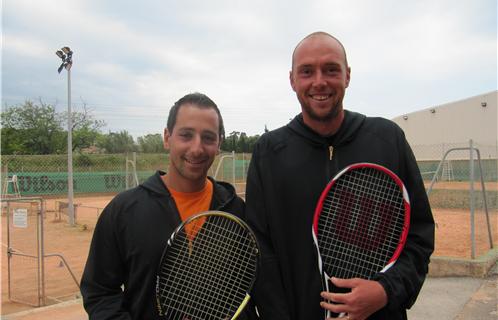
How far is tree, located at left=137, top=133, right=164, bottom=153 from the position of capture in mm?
44750

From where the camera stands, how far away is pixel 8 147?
119ft

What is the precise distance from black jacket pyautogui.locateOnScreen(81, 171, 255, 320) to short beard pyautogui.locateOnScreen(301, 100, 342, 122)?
82cm

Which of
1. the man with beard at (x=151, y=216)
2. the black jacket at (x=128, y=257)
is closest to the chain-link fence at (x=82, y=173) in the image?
the man with beard at (x=151, y=216)

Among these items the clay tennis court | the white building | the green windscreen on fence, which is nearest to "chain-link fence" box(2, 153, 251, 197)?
the green windscreen on fence

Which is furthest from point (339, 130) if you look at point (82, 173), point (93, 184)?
point (82, 173)

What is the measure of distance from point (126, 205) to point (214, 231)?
46 centimetres

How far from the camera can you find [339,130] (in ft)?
6.90

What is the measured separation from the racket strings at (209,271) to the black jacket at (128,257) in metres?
0.10

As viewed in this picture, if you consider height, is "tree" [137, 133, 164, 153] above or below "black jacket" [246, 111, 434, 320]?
above

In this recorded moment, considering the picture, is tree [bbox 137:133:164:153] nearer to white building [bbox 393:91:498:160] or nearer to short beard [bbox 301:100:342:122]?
white building [bbox 393:91:498:160]

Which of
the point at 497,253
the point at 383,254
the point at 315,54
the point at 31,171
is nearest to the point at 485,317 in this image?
the point at 497,253

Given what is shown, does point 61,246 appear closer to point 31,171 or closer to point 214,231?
point 214,231

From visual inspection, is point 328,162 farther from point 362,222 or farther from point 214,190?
point 214,190

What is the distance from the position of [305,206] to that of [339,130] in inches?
16.5
